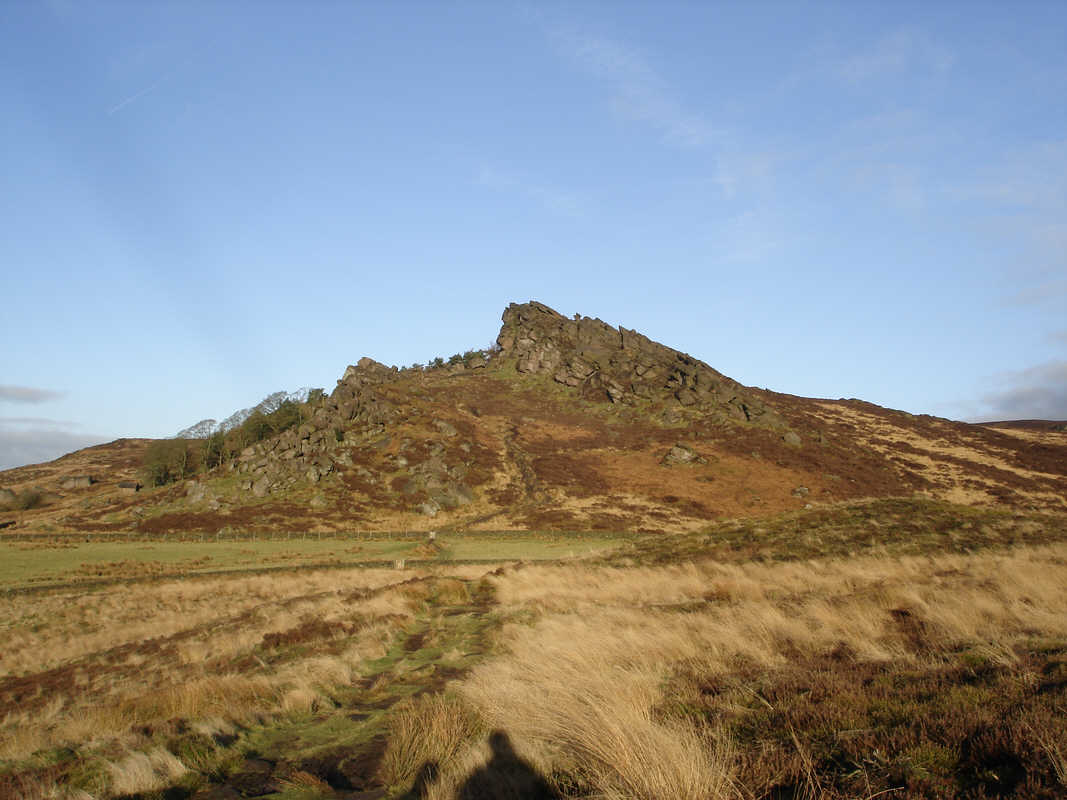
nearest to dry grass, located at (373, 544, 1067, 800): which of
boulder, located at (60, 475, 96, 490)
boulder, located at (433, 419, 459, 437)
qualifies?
boulder, located at (433, 419, 459, 437)

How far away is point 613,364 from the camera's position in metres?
137

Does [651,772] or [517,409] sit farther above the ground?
[517,409]

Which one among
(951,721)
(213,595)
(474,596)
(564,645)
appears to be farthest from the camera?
(213,595)

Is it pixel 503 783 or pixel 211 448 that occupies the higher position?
pixel 211 448

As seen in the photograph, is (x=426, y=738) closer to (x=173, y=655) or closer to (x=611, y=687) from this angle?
(x=611, y=687)

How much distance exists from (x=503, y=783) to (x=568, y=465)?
8500cm

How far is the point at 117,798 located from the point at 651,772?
539 centimetres

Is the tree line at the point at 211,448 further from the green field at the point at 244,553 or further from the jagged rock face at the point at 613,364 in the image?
the jagged rock face at the point at 613,364

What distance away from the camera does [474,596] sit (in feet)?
75.4

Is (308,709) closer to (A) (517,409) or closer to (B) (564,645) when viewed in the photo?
(B) (564,645)

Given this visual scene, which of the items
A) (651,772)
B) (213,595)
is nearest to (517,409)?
(213,595)

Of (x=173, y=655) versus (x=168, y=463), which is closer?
(x=173, y=655)

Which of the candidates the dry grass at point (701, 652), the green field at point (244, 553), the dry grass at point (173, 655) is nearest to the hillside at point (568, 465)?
the green field at point (244, 553)

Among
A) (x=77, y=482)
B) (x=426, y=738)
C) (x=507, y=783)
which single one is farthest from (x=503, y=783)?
(x=77, y=482)
